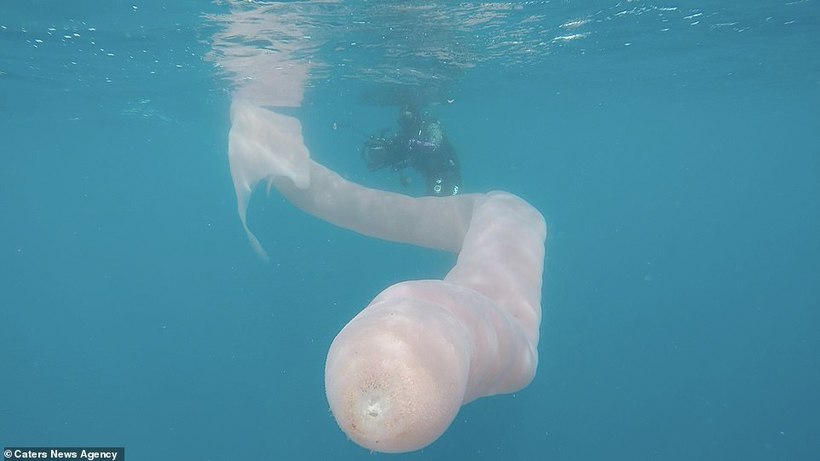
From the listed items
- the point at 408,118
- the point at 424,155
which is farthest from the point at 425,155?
the point at 408,118

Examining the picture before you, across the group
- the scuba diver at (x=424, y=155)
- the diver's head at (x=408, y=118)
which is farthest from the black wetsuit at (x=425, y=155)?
the diver's head at (x=408, y=118)

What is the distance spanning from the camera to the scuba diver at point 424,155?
9.57 metres

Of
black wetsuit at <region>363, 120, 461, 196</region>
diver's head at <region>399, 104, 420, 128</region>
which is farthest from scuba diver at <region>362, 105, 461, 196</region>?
diver's head at <region>399, 104, 420, 128</region>

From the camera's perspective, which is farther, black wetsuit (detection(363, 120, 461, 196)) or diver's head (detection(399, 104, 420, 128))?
diver's head (detection(399, 104, 420, 128))

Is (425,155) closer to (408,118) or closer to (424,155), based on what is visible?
(424,155)

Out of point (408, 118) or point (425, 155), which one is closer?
point (425, 155)

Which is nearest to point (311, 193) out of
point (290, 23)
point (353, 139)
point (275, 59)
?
point (290, 23)

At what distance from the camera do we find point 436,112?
23562 millimetres

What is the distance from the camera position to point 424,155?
994cm

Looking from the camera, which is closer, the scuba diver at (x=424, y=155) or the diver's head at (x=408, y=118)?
the scuba diver at (x=424, y=155)

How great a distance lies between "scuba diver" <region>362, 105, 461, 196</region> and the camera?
9.57 m

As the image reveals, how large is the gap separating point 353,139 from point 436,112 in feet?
32.4

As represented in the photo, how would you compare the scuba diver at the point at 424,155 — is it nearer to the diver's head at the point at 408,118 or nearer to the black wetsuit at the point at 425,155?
the black wetsuit at the point at 425,155

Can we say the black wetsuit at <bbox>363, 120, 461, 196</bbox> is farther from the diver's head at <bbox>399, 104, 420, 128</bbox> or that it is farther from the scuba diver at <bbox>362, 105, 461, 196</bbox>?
the diver's head at <bbox>399, 104, 420, 128</bbox>
